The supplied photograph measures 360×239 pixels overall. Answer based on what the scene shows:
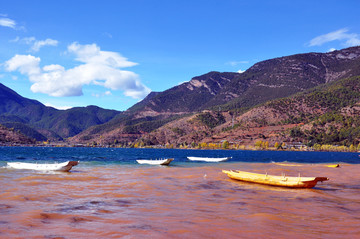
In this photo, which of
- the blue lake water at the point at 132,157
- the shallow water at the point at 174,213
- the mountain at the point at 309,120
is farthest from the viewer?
the mountain at the point at 309,120

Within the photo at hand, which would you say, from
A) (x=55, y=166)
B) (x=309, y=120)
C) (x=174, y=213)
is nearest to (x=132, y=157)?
(x=55, y=166)

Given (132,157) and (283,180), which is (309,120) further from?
(283,180)

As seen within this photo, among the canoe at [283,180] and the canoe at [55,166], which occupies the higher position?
the canoe at [283,180]

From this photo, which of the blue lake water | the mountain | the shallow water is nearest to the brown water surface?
the shallow water

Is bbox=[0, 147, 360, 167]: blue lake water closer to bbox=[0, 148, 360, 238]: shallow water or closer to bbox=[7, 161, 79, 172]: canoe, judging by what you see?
bbox=[7, 161, 79, 172]: canoe

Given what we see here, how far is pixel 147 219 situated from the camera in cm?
1251

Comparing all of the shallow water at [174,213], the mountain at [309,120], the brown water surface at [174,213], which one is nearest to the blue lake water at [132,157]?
the brown water surface at [174,213]

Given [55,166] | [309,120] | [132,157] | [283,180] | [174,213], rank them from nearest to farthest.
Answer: [174,213] < [283,180] < [55,166] < [132,157] < [309,120]

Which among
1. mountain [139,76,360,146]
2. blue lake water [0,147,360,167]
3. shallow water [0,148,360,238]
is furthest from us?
mountain [139,76,360,146]

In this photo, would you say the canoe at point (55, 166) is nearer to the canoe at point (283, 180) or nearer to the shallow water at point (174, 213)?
the shallow water at point (174, 213)

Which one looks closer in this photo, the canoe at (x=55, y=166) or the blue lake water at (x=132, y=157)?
the canoe at (x=55, y=166)

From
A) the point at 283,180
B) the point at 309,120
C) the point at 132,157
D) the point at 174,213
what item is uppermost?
the point at 309,120

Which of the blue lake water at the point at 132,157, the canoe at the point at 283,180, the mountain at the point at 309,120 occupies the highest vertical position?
the mountain at the point at 309,120

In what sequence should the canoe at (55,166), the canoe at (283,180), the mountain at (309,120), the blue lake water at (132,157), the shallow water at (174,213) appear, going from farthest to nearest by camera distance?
the mountain at (309,120) < the blue lake water at (132,157) < the canoe at (55,166) < the canoe at (283,180) < the shallow water at (174,213)
